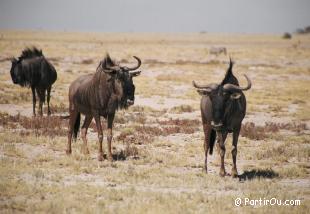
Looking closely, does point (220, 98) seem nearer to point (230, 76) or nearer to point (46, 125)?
point (230, 76)

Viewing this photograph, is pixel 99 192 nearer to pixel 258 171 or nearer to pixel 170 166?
pixel 170 166

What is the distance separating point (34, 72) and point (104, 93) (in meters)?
8.14

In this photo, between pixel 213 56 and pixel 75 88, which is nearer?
pixel 75 88

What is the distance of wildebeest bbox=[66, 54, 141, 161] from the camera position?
11859 millimetres

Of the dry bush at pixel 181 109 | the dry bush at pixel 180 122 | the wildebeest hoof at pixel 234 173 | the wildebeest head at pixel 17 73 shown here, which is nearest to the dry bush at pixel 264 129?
the dry bush at pixel 180 122

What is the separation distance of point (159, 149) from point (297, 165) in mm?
3798

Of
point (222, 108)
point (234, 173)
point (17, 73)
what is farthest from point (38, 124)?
point (222, 108)

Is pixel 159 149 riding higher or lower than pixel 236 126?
lower

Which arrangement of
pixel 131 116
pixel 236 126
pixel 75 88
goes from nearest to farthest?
pixel 236 126 < pixel 75 88 < pixel 131 116

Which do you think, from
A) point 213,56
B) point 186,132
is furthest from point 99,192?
point 213,56

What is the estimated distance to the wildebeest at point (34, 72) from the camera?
19.6 metres

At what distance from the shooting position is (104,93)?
12297mm

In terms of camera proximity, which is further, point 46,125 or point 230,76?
point 46,125

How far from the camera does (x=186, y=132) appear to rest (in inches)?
656
